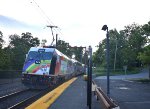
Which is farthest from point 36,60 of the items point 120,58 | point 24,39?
point 24,39

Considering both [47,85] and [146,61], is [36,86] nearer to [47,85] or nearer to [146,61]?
[47,85]

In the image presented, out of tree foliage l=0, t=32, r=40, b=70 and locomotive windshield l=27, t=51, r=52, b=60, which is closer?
locomotive windshield l=27, t=51, r=52, b=60

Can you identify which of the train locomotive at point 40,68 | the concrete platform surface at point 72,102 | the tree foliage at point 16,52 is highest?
the tree foliage at point 16,52

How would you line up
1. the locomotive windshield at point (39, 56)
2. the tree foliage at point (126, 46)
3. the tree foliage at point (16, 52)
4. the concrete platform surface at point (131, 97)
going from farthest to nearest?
the tree foliage at point (126, 46), the tree foliage at point (16, 52), the locomotive windshield at point (39, 56), the concrete platform surface at point (131, 97)

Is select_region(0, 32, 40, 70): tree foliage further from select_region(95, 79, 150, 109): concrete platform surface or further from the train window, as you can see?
select_region(95, 79, 150, 109): concrete platform surface

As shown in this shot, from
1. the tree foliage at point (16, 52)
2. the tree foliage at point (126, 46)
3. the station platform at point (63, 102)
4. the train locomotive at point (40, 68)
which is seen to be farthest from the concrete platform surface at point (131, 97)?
the tree foliage at point (126, 46)

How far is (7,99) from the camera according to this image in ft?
74.5

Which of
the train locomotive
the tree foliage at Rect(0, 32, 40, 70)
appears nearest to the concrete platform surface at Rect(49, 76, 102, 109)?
the train locomotive

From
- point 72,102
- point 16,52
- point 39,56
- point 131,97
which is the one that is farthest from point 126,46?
point 72,102

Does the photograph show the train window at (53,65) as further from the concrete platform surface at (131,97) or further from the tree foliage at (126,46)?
the tree foliage at (126,46)

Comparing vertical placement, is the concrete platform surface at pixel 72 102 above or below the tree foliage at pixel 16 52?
below

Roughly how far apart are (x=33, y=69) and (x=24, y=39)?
382 feet

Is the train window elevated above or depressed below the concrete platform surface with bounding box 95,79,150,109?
above

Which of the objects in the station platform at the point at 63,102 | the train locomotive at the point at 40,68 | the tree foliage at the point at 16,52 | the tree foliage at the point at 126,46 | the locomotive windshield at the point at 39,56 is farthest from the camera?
the tree foliage at the point at 126,46
